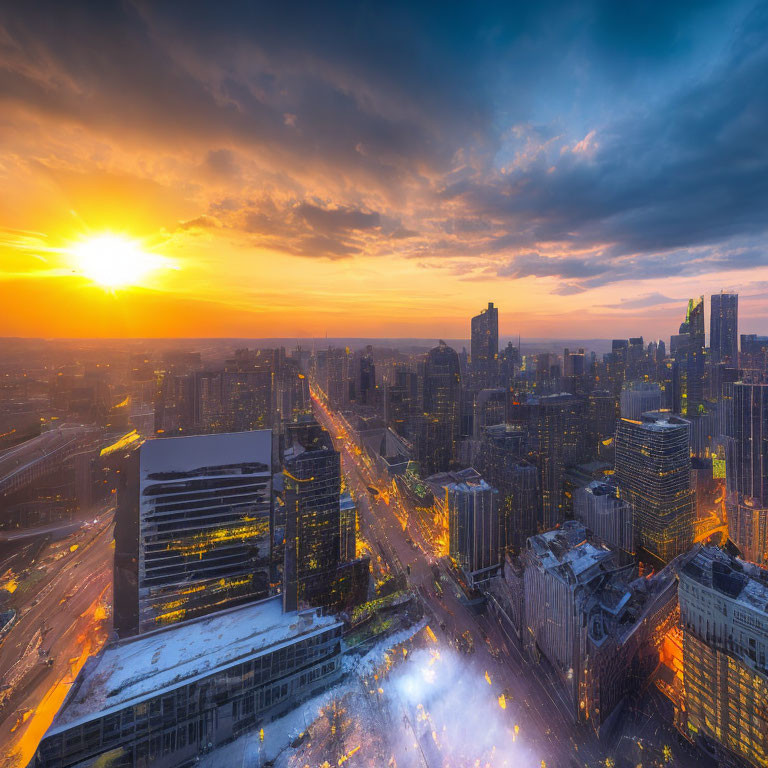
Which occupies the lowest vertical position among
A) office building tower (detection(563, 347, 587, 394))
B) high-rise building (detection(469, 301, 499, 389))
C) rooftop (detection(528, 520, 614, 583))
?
rooftop (detection(528, 520, 614, 583))

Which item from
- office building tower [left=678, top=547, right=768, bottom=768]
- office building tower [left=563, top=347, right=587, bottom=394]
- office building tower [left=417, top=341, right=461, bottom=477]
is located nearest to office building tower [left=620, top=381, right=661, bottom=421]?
office building tower [left=563, top=347, right=587, bottom=394]

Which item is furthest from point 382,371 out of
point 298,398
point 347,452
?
point 298,398

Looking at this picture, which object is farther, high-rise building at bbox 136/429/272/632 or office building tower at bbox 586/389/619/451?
office building tower at bbox 586/389/619/451

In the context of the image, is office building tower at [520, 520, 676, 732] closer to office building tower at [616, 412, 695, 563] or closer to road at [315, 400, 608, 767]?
road at [315, 400, 608, 767]

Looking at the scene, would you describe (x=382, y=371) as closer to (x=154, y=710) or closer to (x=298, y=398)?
(x=298, y=398)

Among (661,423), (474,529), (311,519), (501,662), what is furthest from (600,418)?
(311,519)
